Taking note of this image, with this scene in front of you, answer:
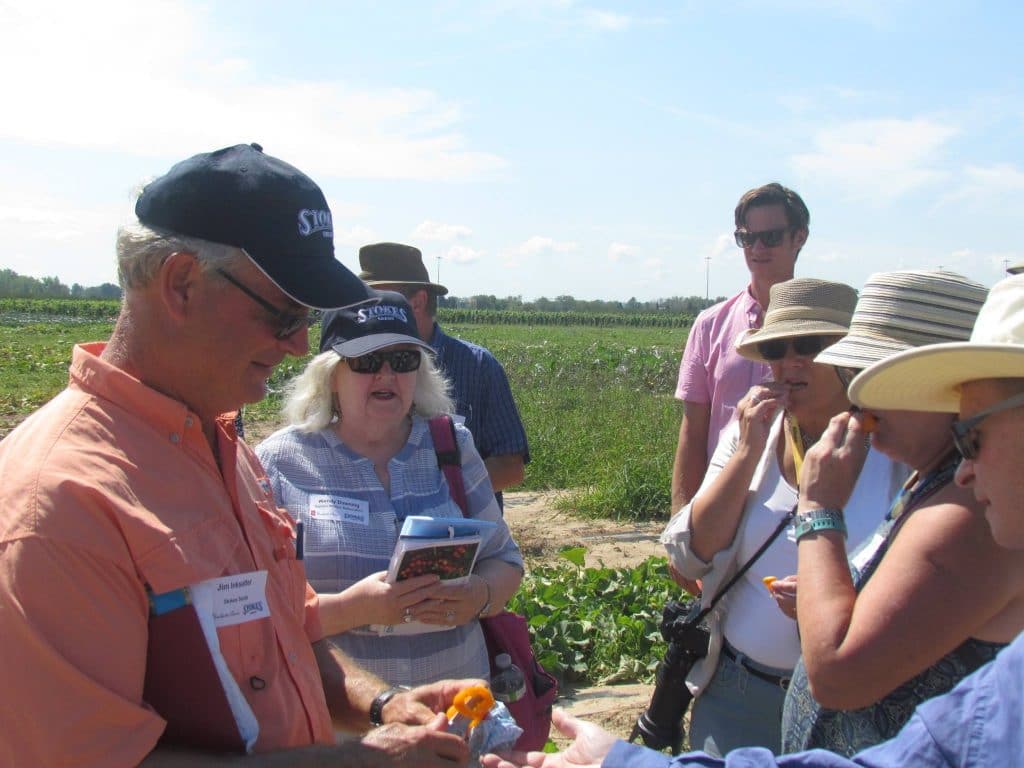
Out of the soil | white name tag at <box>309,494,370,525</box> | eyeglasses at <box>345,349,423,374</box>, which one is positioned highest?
eyeglasses at <box>345,349,423,374</box>

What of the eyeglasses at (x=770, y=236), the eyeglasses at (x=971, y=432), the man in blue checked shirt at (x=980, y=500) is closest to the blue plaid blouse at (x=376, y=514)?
the man in blue checked shirt at (x=980, y=500)

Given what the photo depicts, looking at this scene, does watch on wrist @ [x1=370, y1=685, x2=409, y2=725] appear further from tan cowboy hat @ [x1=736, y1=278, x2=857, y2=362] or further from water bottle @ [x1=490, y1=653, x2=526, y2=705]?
tan cowboy hat @ [x1=736, y1=278, x2=857, y2=362]

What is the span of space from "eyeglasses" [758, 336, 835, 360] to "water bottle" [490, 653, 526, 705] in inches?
57.5

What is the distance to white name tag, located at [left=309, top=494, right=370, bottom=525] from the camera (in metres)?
2.95

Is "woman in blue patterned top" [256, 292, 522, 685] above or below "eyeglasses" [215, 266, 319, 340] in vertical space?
below

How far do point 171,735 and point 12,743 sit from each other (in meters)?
0.27

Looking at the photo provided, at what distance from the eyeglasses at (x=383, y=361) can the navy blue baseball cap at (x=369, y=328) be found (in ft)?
0.14

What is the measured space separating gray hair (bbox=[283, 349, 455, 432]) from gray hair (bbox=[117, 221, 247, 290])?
4.78 ft

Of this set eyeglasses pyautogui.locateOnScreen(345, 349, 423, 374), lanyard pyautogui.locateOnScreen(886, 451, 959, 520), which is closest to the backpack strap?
eyeglasses pyautogui.locateOnScreen(345, 349, 423, 374)

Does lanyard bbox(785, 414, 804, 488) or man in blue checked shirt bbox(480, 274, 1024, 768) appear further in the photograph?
lanyard bbox(785, 414, 804, 488)

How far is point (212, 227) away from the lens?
5.60ft

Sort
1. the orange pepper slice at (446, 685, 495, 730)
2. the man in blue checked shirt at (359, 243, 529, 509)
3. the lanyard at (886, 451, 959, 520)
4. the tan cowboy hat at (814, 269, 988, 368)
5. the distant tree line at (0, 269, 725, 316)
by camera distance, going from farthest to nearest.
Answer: the distant tree line at (0, 269, 725, 316), the man in blue checked shirt at (359, 243, 529, 509), the tan cowboy hat at (814, 269, 988, 368), the orange pepper slice at (446, 685, 495, 730), the lanyard at (886, 451, 959, 520)

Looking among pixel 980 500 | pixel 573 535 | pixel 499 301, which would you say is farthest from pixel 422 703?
pixel 499 301

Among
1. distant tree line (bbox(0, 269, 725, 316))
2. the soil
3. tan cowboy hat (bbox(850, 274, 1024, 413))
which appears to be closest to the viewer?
tan cowboy hat (bbox(850, 274, 1024, 413))
